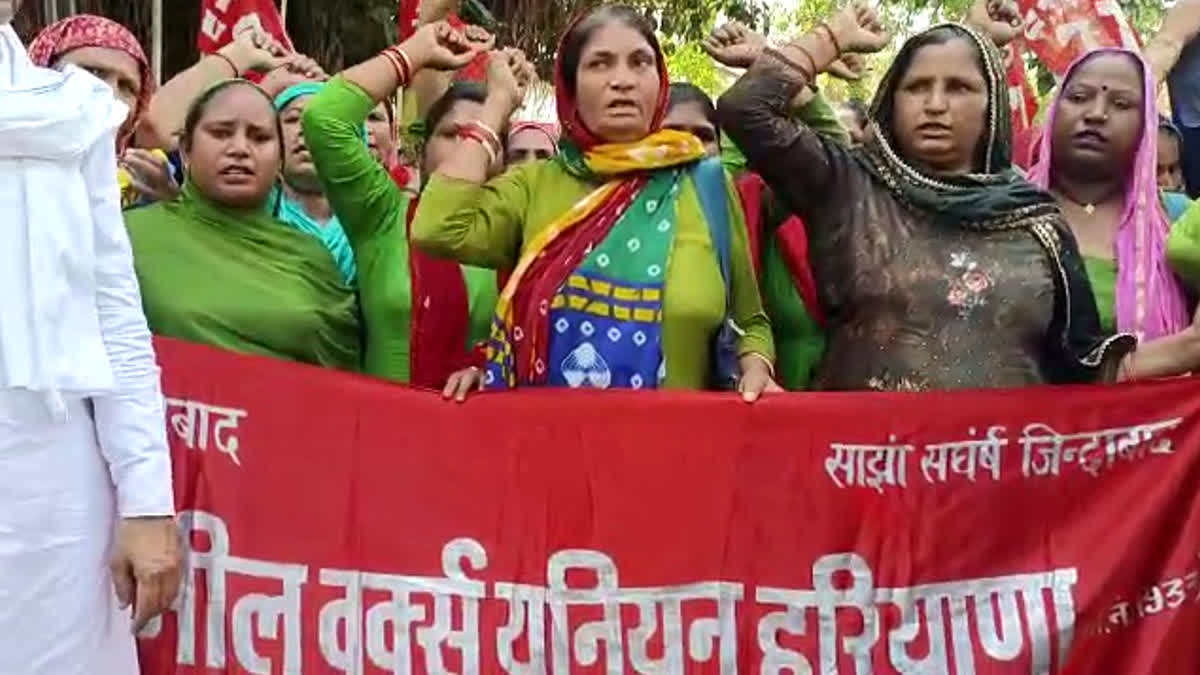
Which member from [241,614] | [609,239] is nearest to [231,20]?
[609,239]

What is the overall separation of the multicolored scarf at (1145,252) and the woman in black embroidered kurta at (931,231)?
167 millimetres

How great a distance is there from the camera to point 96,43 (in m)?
3.46

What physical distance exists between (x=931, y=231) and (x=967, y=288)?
0.13m

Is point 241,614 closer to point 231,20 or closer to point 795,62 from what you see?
point 795,62

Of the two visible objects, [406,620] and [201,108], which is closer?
[406,620]

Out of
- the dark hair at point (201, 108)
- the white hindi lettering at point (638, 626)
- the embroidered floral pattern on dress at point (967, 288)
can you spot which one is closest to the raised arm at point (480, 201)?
the dark hair at point (201, 108)

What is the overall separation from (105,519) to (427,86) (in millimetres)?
2219

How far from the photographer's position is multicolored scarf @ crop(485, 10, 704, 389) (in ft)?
9.57

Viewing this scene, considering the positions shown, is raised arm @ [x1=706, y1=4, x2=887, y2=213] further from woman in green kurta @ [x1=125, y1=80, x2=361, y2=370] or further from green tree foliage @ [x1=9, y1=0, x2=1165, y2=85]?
green tree foliage @ [x1=9, y1=0, x2=1165, y2=85]

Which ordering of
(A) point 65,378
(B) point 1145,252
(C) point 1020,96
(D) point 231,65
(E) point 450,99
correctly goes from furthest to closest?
(C) point 1020,96 → (D) point 231,65 → (E) point 450,99 → (B) point 1145,252 → (A) point 65,378

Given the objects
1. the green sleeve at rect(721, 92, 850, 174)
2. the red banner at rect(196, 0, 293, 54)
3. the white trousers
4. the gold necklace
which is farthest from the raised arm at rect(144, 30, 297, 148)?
the gold necklace

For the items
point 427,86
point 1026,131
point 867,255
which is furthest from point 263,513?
point 1026,131

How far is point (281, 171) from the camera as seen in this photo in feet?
11.8

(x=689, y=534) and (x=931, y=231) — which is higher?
(x=931, y=231)
